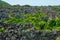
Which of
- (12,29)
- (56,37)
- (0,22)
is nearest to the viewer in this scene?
(56,37)

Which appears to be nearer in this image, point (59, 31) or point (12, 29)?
point (59, 31)

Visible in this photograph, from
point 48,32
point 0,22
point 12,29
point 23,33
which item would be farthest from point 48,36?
point 0,22

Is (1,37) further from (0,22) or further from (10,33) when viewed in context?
(0,22)

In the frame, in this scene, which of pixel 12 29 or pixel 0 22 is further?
pixel 0 22

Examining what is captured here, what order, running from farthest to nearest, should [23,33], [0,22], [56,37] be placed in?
[0,22], [23,33], [56,37]

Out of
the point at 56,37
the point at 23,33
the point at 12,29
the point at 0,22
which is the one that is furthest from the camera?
the point at 0,22

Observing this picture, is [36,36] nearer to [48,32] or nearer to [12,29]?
[48,32]

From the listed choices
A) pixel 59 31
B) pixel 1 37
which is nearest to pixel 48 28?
pixel 59 31

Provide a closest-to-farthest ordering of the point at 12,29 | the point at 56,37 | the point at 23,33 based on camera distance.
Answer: the point at 56,37 < the point at 23,33 < the point at 12,29
